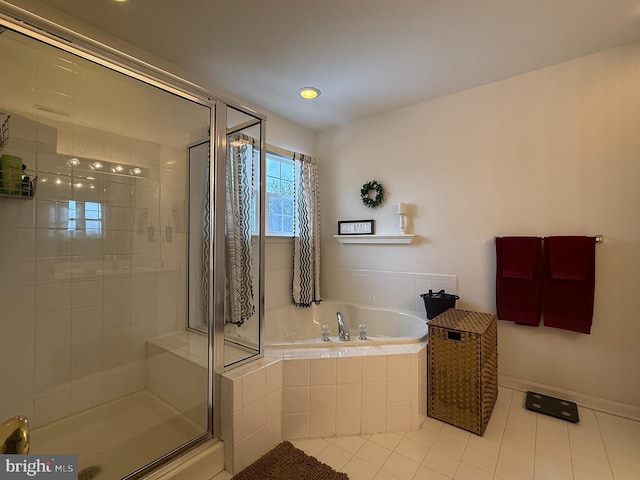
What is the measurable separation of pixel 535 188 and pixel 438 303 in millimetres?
1150

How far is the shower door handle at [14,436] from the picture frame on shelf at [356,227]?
8.91ft

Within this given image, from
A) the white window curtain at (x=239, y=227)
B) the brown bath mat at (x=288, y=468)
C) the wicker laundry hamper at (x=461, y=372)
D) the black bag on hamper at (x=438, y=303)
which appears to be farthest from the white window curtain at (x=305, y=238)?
the brown bath mat at (x=288, y=468)

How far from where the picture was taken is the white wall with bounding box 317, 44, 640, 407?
2010 millimetres

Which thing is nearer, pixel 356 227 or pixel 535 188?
pixel 535 188

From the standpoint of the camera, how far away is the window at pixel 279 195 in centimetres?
310

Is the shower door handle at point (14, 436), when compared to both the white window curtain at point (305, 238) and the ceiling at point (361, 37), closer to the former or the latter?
the ceiling at point (361, 37)

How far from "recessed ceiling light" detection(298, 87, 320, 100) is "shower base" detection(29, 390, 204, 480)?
2.52 m

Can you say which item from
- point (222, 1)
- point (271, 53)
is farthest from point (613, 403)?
point (222, 1)

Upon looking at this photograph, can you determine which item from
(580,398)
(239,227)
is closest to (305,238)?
(239,227)

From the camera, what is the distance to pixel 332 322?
3.13m

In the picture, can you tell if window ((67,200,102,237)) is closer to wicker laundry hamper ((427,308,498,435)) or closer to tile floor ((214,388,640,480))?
tile floor ((214,388,640,480))

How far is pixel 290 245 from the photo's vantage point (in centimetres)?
315

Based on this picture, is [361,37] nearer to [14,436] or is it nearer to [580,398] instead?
[14,436]

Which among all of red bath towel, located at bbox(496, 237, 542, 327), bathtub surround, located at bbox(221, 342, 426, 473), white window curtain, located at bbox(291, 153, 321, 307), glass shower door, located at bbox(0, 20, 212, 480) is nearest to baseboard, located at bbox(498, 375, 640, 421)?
red bath towel, located at bbox(496, 237, 542, 327)
